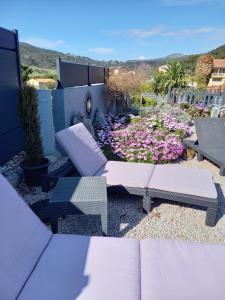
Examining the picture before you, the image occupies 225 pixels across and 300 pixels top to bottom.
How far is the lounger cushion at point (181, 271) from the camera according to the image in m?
1.59

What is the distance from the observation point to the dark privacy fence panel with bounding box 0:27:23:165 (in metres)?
4.52

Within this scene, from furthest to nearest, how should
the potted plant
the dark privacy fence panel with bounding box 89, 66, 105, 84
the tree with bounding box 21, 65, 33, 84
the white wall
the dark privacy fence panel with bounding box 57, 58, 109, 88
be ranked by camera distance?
the dark privacy fence panel with bounding box 89, 66, 105, 84
the tree with bounding box 21, 65, 33, 84
the dark privacy fence panel with bounding box 57, 58, 109, 88
the white wall
the potted plant

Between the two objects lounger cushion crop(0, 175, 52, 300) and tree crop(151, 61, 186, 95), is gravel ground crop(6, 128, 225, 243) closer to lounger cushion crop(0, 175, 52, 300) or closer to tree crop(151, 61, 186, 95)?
lounger cushion crop(0, 175, 52, 300)

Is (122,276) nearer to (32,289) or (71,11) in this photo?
(32,289)

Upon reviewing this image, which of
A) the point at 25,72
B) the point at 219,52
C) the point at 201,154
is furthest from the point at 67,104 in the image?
the point at 219,52

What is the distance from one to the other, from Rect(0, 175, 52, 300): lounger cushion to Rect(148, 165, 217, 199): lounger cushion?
1644 millimetres

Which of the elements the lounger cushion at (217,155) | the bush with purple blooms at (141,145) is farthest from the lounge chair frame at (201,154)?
the bush with purple blooms at (141,145)

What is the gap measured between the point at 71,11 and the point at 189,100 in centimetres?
948

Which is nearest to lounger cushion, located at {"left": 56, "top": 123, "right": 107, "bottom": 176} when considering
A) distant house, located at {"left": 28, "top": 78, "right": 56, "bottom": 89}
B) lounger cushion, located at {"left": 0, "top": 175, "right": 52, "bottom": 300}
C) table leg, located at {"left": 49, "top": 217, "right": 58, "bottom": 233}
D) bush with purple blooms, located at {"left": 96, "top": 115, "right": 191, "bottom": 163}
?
table leg, located at {"left": 49, "top": 217, "right": 58, "bottom": 233}

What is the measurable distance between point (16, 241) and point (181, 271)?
1.21m

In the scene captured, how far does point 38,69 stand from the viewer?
84.1 feet

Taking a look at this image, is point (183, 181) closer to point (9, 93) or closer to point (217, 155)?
point (217, 155)

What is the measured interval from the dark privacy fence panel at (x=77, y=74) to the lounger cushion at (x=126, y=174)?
115 inches

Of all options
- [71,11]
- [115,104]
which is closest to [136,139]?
[115,104]
